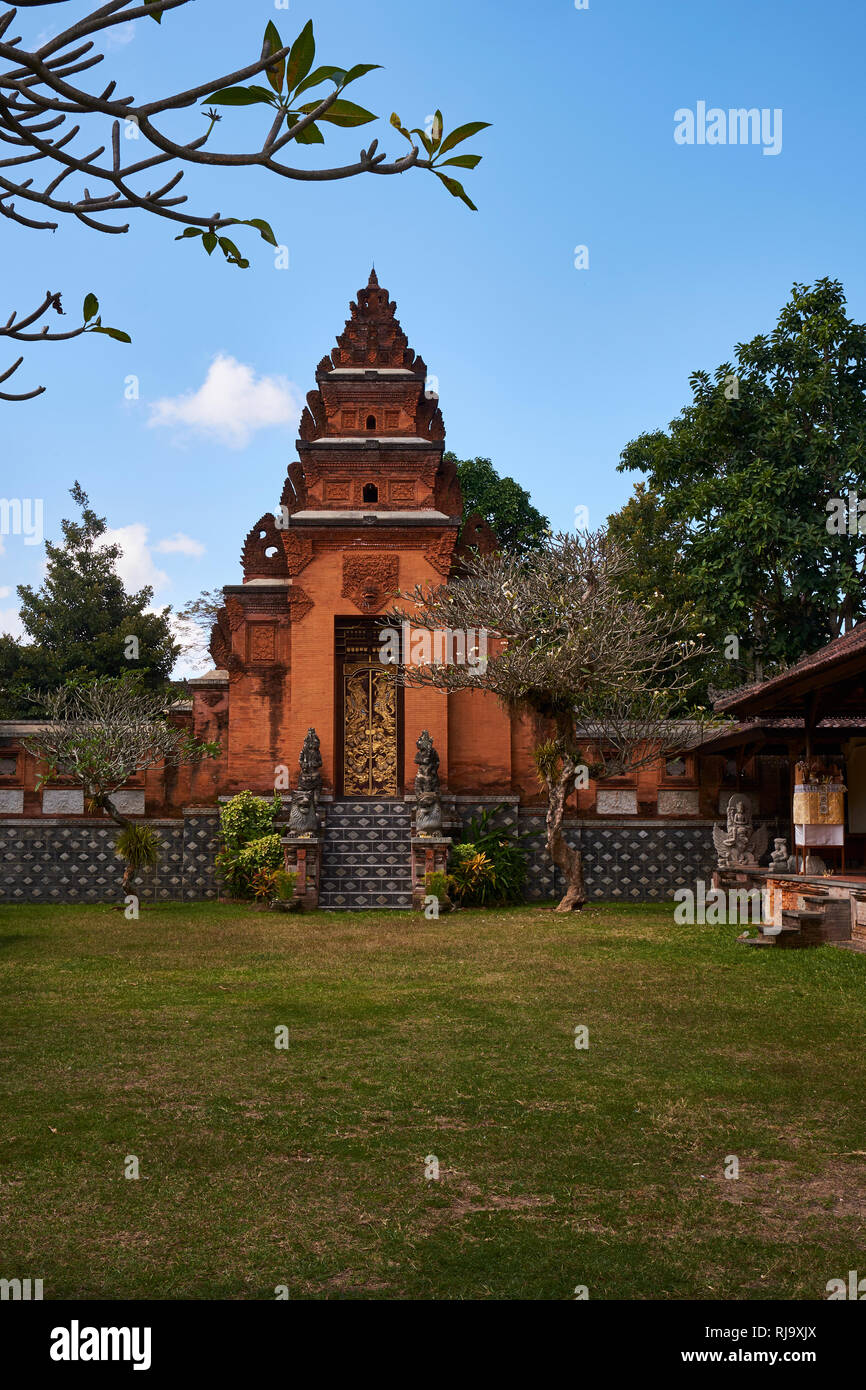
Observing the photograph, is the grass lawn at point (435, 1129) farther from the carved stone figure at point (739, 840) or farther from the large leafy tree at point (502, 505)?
the large leafy tree at point (502, 505)

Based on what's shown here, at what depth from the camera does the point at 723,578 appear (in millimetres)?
18453

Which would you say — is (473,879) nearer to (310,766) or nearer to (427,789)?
(427,789)

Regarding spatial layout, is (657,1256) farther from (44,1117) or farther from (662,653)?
(662,653)

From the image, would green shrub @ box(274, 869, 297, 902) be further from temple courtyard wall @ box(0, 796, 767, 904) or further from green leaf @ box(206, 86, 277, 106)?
green leaf @ box(206, 86, 277, 106)

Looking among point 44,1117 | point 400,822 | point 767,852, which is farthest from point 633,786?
point 44,1117

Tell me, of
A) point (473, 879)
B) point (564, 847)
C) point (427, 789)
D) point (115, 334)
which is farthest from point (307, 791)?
point (115, 334)

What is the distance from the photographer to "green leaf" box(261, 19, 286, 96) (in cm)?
233

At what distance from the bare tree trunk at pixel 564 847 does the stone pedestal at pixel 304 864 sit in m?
3.35

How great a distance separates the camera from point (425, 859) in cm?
1577

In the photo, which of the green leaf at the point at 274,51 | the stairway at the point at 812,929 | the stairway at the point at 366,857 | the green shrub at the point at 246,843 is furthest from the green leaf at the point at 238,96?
the green shrub at the point at 246,843

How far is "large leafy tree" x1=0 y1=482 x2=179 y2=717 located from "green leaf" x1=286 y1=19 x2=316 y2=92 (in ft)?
87.2

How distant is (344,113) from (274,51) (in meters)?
0.19

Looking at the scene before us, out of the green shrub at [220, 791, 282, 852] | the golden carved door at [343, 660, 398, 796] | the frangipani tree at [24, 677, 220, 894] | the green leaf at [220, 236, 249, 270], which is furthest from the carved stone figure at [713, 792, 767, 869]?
the green leaf at [220, 236, 249, 270]

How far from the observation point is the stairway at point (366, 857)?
15.9 m
